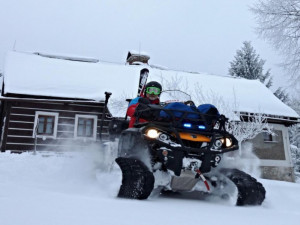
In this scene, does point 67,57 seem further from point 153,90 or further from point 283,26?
point 153,90

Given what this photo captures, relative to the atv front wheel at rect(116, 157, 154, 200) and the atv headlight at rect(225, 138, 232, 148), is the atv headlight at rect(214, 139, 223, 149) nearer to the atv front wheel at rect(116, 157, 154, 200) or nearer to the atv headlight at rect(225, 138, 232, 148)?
the atv headlight at rect(225, 138, 232, 148)

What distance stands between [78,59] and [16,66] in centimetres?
506

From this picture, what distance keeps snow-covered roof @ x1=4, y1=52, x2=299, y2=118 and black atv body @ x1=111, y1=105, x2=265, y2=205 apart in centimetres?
1014

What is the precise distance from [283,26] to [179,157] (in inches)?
422

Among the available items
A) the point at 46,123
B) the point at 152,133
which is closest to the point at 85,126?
the point at 46,123

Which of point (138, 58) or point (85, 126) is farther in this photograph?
point (138, 58)

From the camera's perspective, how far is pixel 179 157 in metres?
3.22

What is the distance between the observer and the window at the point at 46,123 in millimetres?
14646

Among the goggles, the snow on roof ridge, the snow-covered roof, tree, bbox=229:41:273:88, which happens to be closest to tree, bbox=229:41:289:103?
tree, bbox=229:41:273:88

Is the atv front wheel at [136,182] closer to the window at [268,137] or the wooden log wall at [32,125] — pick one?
the wooden log wall at [32,125]

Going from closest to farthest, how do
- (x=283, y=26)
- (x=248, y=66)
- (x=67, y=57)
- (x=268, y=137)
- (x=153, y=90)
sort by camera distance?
1. (x=153, y=90)
2. (x=283, y=26)
3. (x=268, y=137)
4. (x=67, y=57)
5. (x=248, y=66)

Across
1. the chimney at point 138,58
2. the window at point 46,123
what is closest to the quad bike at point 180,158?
the window at point 46,123

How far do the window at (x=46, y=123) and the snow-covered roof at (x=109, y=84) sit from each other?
1224 millimetres

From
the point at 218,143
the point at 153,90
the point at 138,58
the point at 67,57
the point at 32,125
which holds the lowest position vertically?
the point at 218,143
